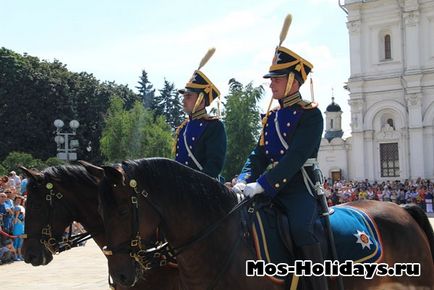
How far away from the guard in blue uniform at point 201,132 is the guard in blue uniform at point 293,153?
1132mm

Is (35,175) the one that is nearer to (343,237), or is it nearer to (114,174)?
(114,174)

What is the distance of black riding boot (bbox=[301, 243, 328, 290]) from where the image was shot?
538 centimetres

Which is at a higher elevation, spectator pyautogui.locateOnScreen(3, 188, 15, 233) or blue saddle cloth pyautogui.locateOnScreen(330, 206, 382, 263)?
blue saddle cloth pyautogui.locateOnScreen(330, 206, 382, 263)

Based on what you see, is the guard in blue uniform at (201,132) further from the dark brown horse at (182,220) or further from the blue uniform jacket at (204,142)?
the dark brown horse at (182,220)

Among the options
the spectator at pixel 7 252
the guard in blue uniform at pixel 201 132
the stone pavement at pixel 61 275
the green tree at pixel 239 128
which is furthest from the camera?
the green tree at pixel 239 128

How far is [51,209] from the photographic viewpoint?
6.46 meters

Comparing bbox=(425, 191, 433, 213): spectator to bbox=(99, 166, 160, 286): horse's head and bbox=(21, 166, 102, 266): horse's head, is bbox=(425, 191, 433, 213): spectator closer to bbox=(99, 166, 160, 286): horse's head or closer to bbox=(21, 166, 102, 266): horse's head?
bbox=(21, 166, 102, 266): horse's head

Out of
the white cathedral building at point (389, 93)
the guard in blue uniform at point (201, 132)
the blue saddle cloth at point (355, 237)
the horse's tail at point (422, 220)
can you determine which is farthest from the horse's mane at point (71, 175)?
the white cathedral building at point (389, 93)

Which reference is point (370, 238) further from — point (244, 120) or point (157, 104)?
point (157, 104)

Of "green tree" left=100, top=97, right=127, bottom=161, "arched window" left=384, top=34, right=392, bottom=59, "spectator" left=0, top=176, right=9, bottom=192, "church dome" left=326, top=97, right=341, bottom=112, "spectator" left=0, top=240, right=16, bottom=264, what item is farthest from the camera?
"church dome" left=326, top=97, right=341, bottom=112

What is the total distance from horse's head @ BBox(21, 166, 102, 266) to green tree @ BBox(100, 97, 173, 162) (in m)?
42.5

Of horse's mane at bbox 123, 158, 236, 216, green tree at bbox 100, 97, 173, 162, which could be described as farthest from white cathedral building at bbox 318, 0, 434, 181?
horse's mane at bbox 123, 158, 236, 216

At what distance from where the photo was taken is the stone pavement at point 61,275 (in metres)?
12.6

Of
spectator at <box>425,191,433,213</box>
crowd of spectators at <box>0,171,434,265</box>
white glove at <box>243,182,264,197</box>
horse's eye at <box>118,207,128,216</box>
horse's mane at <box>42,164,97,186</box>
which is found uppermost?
horse's mane at <box>42,164,97,186</box>
